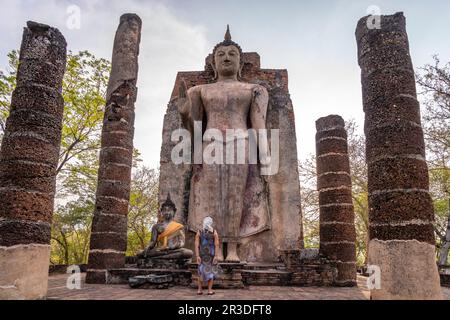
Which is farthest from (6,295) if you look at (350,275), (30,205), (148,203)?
(148,203)

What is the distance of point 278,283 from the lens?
24.1 feet

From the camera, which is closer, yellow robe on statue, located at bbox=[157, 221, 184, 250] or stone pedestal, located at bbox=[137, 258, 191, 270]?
stone pedestal, located at bbox=[137, 258, 191, 270]

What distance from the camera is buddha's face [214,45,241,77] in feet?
30.1

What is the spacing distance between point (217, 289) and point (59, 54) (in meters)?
4.58

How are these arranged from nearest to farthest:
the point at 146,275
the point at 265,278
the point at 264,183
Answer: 1. the point at 146,275
2. the point at 265,278
3. the point at 264,183

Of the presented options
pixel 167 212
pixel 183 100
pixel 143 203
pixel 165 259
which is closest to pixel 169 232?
pixel 167 212

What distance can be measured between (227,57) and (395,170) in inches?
219

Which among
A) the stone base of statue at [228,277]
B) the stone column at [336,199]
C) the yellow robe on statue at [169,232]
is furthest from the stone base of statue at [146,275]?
the stone column at [336,199]

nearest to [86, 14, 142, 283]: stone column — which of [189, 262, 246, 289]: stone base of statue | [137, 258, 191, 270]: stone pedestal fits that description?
[137, 258, 191, 270]: stone pedestal

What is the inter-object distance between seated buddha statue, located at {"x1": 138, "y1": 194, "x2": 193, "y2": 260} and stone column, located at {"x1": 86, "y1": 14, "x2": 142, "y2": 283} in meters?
0.68

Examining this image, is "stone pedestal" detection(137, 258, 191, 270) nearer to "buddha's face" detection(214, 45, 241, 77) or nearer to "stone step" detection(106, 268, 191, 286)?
"stone step" detection(106, 268, 191, 286)

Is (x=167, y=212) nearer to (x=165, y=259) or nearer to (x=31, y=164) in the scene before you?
(x=165, y=259)

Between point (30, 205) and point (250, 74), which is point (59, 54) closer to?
point (30, 205)

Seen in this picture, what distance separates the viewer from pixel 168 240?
26.9ft
